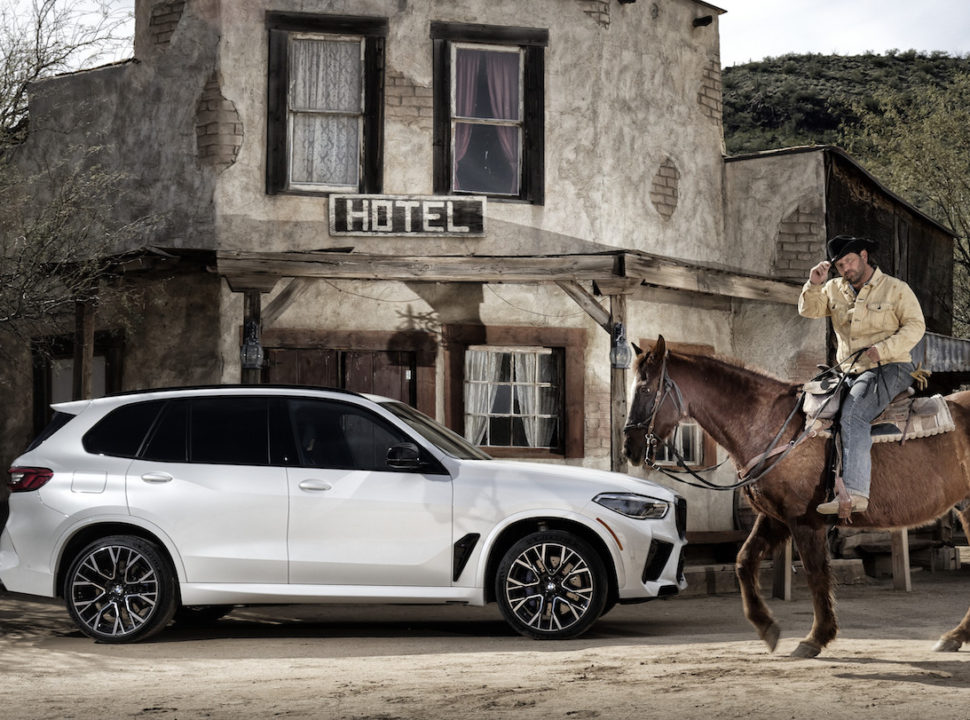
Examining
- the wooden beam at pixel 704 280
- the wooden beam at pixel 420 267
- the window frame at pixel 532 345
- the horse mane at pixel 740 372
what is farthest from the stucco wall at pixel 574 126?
the horse mane at pixel 740 372

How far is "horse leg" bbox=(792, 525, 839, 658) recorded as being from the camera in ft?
27.9

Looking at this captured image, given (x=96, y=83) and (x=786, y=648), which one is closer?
(x=786, y=648)

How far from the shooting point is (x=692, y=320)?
57.5 feet

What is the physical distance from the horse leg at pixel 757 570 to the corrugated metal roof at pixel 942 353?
10.7m

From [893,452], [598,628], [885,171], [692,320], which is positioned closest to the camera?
[893,452]

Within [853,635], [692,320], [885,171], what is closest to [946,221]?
[885,171]

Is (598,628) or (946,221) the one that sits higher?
(946,221)

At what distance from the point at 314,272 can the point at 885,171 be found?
Result: 2607 centimetres

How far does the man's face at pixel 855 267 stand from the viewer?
28.5 ft

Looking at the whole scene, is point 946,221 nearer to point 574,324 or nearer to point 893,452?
point 574,324

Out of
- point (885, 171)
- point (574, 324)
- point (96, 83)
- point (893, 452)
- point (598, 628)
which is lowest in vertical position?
point (598, 628)

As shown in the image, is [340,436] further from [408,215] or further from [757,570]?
[408,215]

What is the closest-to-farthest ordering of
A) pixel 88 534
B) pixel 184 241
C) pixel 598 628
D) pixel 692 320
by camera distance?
1. pixel 88 534
2. pixel 598 628
3. pixel 184 241
4. pixel 692 320

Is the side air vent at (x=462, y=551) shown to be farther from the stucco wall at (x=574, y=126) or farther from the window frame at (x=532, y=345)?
the stucco wall at (x=574, y=126)
